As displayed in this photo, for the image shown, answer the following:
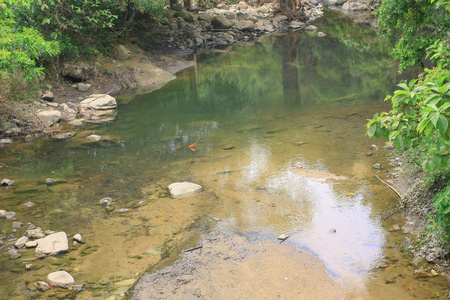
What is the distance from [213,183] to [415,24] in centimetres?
460

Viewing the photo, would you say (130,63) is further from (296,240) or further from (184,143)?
(296,240)

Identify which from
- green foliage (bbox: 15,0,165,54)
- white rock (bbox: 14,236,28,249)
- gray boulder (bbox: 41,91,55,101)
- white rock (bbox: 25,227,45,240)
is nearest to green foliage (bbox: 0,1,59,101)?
gray boulder (bbox: 41,91,55,101)

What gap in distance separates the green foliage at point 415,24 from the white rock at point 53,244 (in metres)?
6.40

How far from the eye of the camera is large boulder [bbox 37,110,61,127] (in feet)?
31.4

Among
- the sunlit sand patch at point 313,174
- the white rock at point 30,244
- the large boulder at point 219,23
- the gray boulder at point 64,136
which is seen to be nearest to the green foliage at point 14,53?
the gray boulder at point 64,136

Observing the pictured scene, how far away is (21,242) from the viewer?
15.9ft

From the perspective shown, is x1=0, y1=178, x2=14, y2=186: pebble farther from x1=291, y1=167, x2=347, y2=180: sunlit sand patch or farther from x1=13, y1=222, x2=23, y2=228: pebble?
x1=291, y1=167, x2=347, y2=180: sunlit sand patch

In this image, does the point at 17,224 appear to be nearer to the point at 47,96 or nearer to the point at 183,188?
the point at 183,188

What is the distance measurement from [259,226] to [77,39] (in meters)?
10.8

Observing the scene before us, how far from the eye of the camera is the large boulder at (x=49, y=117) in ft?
31.4

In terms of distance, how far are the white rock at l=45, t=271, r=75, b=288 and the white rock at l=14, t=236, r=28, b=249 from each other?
0.86m

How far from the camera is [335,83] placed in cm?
1288

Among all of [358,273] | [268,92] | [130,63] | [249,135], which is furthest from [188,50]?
[358,273]

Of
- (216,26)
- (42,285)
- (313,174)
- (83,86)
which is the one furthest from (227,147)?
(216,26)
